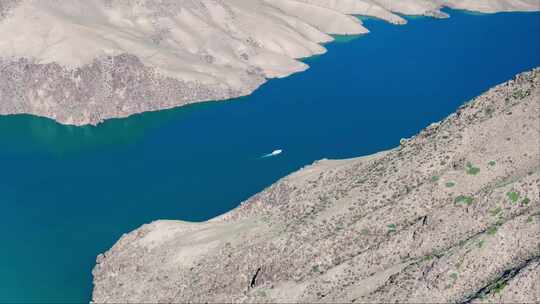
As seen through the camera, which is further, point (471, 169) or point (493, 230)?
point (471, 169)

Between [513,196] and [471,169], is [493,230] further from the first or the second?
[471,169]

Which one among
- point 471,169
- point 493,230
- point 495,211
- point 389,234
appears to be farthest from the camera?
point 471,169

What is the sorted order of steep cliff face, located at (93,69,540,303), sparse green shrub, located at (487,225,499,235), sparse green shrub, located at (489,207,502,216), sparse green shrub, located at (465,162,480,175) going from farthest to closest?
sparse green shrub, located at (465,162,480,175)
sparse green shrub, located at (489,207,502,216)
sparse green shrub, located at (487,225,499,235)
steep cliff face, located at (93,69,540,303)

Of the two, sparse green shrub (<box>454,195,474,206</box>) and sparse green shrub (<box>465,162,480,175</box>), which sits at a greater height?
sparse green shrub (<box>465,162,480,175</box>)

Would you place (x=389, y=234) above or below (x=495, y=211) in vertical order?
below

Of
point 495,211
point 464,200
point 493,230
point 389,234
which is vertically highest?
point 495,211

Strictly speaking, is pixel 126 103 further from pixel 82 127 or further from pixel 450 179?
pixel 450 179

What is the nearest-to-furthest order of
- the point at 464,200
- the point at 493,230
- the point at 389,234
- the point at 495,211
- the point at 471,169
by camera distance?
the point at 493,230 → the point at 495,211 → the point at 464,200 → the point at 389,234 → the point at 471,169

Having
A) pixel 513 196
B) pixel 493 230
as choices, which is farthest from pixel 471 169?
pixel 493 230

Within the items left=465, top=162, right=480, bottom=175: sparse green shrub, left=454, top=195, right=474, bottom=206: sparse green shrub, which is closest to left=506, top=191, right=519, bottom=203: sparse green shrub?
left=454, top=195, right=474, bottom=206: sparse green shrub

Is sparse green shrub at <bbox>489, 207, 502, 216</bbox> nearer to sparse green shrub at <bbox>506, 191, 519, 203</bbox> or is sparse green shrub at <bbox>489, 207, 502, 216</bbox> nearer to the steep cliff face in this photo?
the steep cliff face
